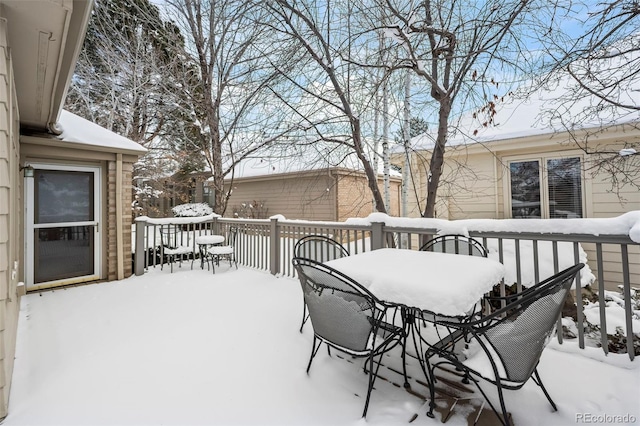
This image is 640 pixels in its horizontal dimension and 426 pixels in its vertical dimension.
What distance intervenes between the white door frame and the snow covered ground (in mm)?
1318

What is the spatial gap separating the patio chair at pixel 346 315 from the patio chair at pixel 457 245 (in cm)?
142

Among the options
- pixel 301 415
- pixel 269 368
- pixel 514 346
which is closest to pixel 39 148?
pixel 269 368

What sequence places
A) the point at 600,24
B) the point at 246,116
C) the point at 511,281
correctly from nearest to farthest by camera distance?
the point at 600,24 < the point at 511,281 < the point at 246,116

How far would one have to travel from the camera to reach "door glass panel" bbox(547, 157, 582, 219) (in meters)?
5.69

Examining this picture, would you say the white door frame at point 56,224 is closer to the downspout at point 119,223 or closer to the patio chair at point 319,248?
the downspout at point 119,223

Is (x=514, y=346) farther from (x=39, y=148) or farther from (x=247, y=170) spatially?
(x=247, y=170)

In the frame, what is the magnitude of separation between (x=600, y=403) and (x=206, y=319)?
3.45 m

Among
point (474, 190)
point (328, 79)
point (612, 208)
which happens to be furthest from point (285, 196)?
point (612, 208)

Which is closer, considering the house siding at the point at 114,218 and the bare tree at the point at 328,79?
the bare tree at the point at 328,79

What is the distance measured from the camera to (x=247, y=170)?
41.4ft

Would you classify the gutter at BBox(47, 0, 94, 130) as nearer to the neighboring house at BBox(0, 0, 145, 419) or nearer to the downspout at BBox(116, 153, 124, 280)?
the neighboring house at BBox(0, 0, 145, 419)

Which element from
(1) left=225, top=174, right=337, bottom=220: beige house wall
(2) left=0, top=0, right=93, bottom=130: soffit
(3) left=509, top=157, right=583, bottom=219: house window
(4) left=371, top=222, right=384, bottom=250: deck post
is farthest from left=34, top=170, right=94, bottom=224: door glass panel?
(3) left=509, top=157, right=583, bottom=219: house window

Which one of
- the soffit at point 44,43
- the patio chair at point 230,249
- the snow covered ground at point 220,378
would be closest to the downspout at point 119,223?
the patio chair at point 230,249

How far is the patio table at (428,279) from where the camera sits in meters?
1.75
